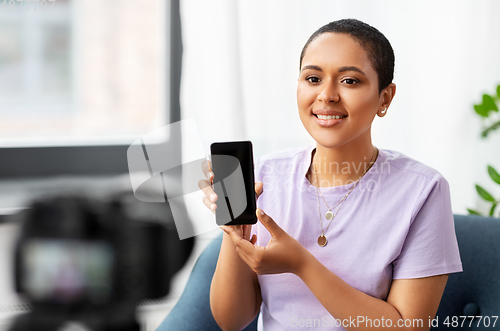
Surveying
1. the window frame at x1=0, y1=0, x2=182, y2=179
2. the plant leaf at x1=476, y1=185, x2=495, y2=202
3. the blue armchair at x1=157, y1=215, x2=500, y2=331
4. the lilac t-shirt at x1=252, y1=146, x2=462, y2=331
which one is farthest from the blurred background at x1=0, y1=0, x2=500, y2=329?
the lilac t-shirt at x1=252, y1=146, x2=462, y2=331

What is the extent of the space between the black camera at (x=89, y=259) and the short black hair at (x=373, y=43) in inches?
31.2

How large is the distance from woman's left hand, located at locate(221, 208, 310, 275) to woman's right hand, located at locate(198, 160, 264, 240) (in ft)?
0.15

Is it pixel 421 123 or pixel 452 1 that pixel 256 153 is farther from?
pixel 452 1

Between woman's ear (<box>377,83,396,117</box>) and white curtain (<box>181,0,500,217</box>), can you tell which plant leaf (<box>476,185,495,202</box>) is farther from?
woman's ear (<box>377,83,396,117</box>)

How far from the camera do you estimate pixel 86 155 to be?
4.23ft

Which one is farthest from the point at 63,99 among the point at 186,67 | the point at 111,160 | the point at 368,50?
the point at 368,50

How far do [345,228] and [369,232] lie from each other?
0.04m

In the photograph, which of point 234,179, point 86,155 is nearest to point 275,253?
point 234,179

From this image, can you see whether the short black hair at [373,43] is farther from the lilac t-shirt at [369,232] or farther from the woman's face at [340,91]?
the lilac t-shirt at [369,232]

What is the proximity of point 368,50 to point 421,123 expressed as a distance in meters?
0.82

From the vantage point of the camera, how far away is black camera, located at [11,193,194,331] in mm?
1161

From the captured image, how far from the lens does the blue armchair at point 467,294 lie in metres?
0.88

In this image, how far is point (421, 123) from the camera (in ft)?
4.62

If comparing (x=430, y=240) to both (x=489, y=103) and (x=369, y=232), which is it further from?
(x=489, y=103)
